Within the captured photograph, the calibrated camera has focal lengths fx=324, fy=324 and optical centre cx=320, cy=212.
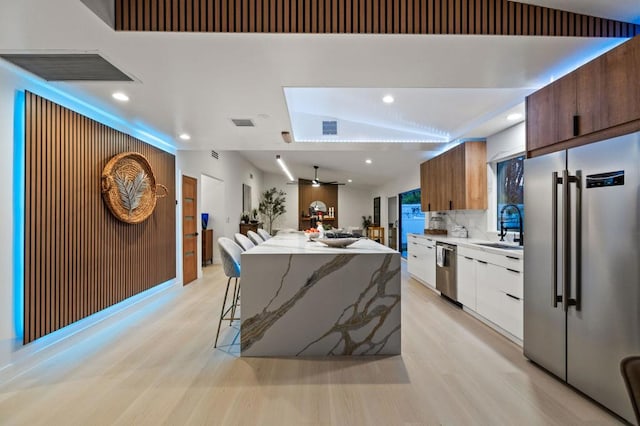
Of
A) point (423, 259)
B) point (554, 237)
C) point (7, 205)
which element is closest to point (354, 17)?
point (554, 237)

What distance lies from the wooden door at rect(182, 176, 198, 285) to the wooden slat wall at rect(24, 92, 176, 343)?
5.02ft

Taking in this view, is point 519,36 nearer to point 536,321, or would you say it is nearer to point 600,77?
point 600,77

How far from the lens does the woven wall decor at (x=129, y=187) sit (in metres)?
3.54

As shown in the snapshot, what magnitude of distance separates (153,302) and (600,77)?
207 inches

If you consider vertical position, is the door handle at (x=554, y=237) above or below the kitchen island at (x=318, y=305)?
above

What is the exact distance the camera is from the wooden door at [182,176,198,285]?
572 centimetres

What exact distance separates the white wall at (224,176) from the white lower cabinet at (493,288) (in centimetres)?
444

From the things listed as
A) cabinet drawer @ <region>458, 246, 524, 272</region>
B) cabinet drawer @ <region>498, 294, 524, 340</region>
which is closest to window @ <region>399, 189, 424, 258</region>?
cabinet drawer @ <region>458, 246, 524, 272</region>

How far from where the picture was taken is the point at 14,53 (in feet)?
7.29

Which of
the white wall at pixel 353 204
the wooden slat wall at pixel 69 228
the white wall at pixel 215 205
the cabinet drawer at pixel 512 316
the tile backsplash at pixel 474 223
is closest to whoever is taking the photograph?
the wooden slat wall at pixel 69 228

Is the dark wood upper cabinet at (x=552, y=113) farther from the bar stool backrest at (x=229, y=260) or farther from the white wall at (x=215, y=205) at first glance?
the white wall at (x=215, y=205)

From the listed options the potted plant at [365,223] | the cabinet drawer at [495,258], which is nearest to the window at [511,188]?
the cabinet drawer at [495,258]

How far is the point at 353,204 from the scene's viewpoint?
13.6 metres

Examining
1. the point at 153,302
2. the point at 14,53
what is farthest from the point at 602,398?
the point at 153,302
